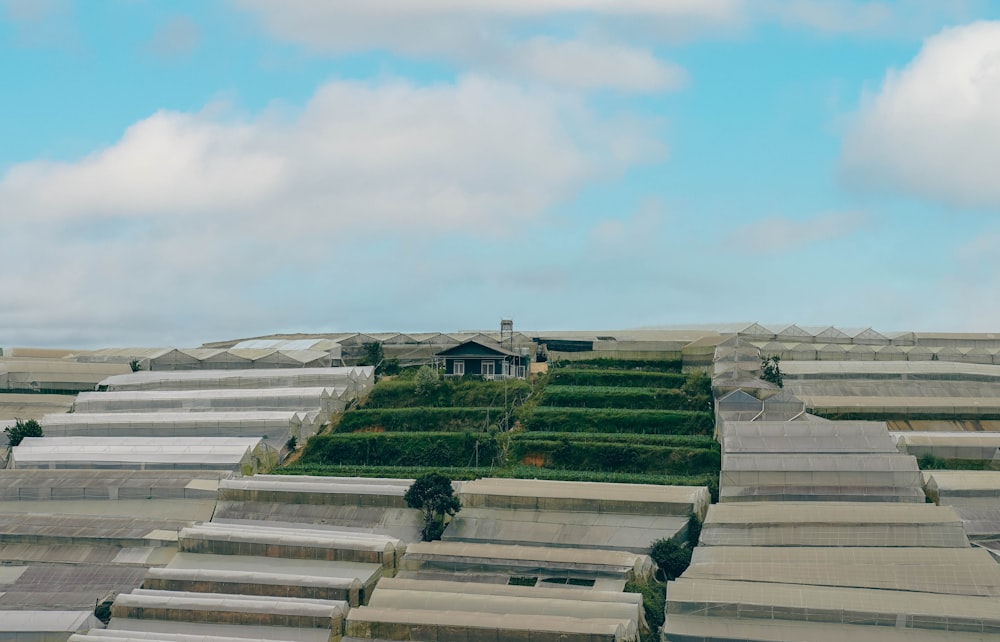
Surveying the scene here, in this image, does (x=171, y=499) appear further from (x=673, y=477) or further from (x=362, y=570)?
(x=673, y=477)

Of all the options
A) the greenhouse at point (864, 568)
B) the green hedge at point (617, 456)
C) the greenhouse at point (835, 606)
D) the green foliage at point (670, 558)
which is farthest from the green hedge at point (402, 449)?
the greenhouse at point (835, 606)

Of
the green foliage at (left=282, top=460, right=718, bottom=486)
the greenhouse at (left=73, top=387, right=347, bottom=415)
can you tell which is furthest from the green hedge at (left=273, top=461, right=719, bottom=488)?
the greenhouse at (left=73, top=387, right=347, bottom=415)

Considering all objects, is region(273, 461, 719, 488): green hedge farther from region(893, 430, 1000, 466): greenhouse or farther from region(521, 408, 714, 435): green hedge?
region(893, 430, 1000, 466): greenhouse

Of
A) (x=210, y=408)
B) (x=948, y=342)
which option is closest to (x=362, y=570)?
(x=210, y=408)

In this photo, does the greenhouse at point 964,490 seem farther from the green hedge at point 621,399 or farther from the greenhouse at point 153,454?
the greenhouse at point 153,454

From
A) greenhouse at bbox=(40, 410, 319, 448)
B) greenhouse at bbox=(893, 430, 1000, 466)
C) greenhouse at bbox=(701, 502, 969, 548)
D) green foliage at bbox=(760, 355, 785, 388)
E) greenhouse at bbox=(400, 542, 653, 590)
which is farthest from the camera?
green foliage at bbox=(760, 355, 785, 388)

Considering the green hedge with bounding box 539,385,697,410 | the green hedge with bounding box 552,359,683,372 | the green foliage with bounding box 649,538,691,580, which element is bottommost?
the green foliage with bounding box 649,538,691,580

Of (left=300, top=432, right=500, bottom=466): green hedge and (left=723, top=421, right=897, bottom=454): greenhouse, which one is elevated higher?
(left=723, top=421, right=897, bottom=454): greenhouse
